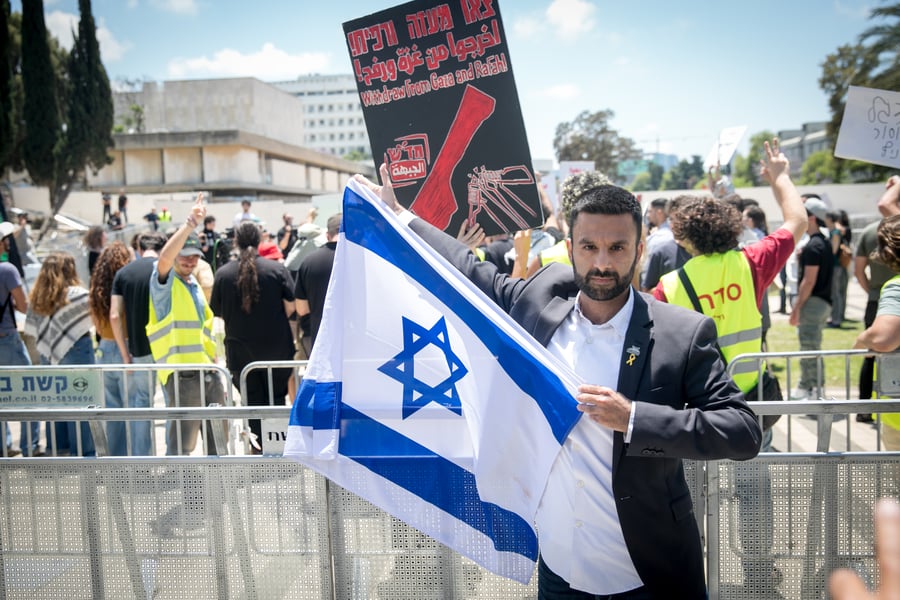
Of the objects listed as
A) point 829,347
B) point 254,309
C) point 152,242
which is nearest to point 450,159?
point 254,309

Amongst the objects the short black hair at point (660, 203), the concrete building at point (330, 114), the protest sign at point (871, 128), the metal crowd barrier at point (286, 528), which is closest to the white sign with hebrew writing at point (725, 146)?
the short black hair at point (660, 203)

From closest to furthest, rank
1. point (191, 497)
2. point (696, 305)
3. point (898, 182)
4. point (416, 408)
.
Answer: point (416, 408) < point (191, 497) < point (696, 305) < point (898, 182)

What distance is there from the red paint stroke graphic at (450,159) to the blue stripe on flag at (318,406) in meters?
0.88

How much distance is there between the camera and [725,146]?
8.99 metres


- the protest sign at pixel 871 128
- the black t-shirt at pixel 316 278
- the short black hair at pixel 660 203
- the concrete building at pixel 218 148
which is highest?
the concrete building at pixel 218 148

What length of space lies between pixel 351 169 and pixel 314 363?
249 feet

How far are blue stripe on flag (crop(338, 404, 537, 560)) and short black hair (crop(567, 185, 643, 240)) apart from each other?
3.54 ft

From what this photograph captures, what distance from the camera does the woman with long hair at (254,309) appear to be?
6078 millimetres

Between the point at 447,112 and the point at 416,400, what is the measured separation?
124 centimetres

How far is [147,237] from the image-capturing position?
20.9 ft

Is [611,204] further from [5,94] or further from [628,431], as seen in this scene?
[5,94]

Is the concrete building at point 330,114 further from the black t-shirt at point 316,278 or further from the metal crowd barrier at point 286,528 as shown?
the metal crowd barrier at point 286,528

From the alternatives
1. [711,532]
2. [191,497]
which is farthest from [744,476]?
[191,497]

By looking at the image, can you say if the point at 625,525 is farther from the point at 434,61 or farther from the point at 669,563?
the point at 434,61
